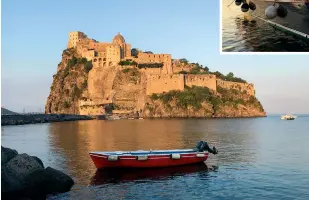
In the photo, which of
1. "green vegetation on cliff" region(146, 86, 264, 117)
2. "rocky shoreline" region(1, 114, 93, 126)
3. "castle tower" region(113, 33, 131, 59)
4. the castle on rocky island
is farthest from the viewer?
"castle tower" region(113, 33, 131, 59)

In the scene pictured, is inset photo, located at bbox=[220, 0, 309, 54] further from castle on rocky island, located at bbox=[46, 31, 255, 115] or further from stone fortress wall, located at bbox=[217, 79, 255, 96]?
stone fortress wall, located at bbox=[217, 79, 255, 96]

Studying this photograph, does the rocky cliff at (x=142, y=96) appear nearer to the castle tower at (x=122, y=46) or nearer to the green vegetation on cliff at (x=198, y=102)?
the green vegetation on cliff at (x=198, y=102)

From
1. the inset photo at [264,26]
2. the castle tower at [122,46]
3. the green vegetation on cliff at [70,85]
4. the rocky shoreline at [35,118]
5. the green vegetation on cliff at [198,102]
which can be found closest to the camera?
the inset photo at [264,26]

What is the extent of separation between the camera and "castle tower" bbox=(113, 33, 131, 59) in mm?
50247

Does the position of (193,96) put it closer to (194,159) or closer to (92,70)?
(92,70)

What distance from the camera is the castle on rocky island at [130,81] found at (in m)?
47.2

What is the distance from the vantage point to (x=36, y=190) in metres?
7.60

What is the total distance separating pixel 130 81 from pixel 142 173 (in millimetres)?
37505

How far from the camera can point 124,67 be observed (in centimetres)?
4816

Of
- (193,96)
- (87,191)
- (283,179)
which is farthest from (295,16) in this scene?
(193,96)

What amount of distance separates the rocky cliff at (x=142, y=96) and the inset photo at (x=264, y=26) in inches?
1656

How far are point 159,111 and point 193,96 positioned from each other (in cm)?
475

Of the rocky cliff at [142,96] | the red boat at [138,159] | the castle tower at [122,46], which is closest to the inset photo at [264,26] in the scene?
the red boat at [138,159]

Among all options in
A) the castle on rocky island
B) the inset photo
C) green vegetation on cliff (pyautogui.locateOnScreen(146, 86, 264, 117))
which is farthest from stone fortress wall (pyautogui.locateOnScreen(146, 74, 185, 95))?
the inset photo
